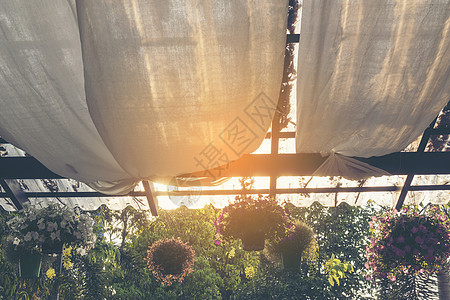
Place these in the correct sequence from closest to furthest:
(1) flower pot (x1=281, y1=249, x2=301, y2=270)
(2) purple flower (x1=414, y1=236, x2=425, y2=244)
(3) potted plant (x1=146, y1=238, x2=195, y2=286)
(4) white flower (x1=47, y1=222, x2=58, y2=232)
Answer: (4) white flower (x1=47, y1=222, x2=58, y2=232) → (2) purple flower (x1=414, y1=236, x2=425, y2=244) → (1) flower pot (x1=281, y1=249, x2=301, y2=270) → (3) potted plant (x1=146, y1=238, x2=195, y2=286)

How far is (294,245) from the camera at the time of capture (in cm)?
371

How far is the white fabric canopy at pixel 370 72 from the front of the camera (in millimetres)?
2195

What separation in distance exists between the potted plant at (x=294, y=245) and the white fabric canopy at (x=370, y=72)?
1304 millimetres

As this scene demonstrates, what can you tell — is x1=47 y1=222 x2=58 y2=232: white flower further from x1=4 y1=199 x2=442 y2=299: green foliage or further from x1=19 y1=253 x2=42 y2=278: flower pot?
x1=4 y1=199 x2=442 y2=299: green foliage

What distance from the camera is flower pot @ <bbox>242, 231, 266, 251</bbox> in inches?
131

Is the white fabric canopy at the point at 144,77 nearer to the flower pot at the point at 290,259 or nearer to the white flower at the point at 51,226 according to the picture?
the white flower at the point at 51,226

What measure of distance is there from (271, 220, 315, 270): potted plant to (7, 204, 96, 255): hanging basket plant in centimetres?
188

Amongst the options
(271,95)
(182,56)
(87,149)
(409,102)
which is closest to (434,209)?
(409,102)

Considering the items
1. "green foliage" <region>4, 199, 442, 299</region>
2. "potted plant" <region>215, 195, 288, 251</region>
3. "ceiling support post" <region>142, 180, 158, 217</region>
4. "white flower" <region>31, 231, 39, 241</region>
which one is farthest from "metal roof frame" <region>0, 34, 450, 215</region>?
"green foliage" <region>4, 199, 442, 299</region>

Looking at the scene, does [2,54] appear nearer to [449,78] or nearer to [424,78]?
[424,78]

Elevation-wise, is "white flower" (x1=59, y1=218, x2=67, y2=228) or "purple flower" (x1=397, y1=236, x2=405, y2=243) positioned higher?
"purple flower" (x1=397, y1=236, x2=405, y2=243)

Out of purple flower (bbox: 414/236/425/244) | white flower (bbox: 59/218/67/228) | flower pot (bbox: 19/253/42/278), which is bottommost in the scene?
flower pot (bbox: 19/253/42/278)

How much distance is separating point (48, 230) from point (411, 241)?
11.3ft

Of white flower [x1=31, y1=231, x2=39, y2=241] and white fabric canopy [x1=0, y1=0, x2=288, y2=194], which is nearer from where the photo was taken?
white fabric canopy [x1=0, y1=0, x2=288, y2=194]
